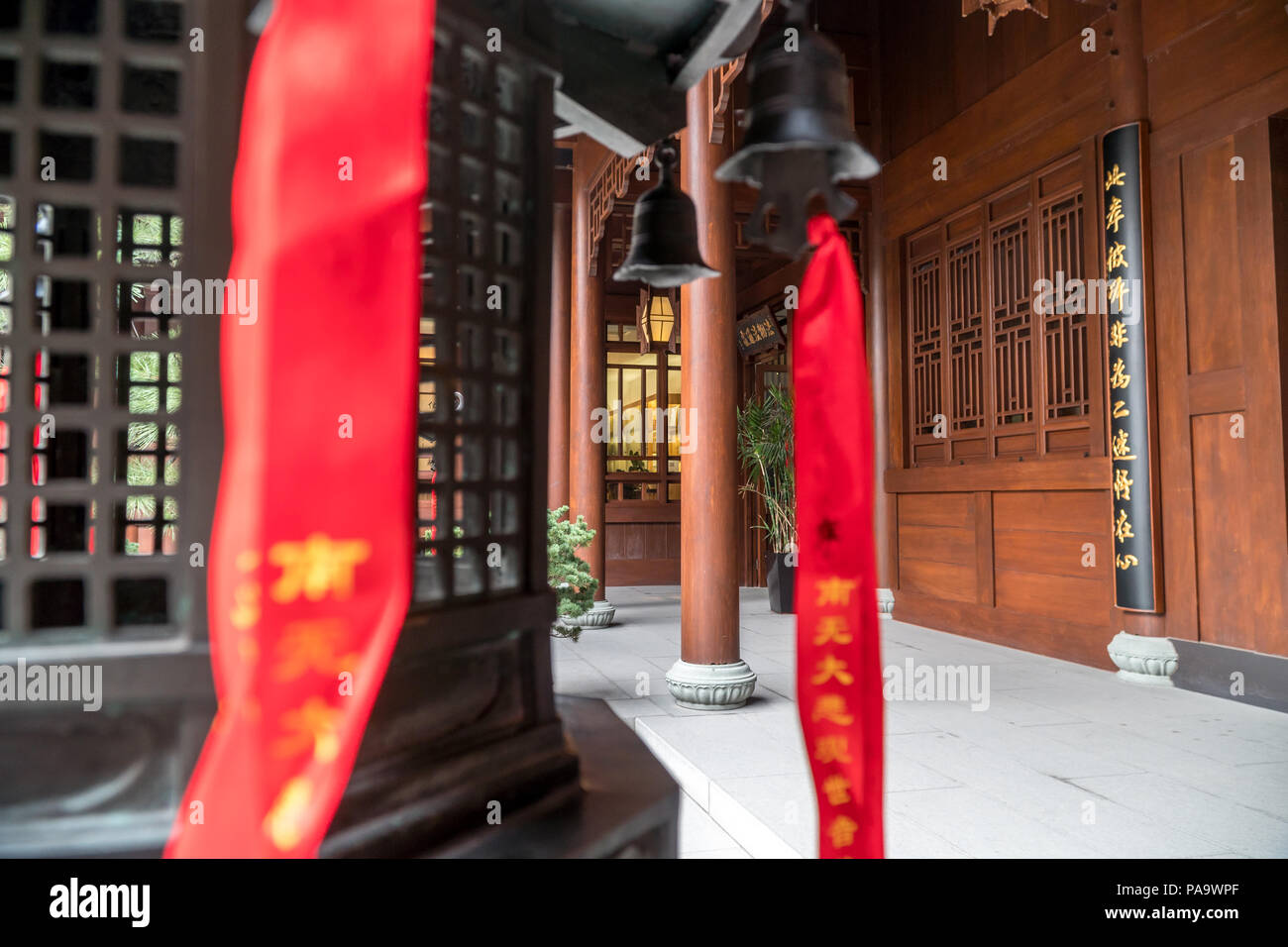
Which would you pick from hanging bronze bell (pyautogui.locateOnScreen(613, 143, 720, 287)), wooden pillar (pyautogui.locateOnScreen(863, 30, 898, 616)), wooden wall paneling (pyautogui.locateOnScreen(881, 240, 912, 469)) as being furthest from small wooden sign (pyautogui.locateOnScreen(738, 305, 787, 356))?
hanging bronze bell (pyautogui.locateOnScreen(613, 143, 720, 287))

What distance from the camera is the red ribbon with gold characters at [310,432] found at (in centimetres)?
98

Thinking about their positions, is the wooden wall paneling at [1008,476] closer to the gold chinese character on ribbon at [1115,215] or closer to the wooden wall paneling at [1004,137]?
the gold chinese character on ribbon at [1115,215]

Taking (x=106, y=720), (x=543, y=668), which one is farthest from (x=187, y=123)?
(x=543, y=668)

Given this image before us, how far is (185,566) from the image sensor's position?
1386 mm

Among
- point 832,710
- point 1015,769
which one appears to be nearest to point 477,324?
point 832,710

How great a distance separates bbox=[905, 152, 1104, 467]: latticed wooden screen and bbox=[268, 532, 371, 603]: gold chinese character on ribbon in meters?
5.81

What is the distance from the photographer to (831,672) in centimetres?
200

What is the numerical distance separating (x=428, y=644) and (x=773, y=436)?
7873 mm

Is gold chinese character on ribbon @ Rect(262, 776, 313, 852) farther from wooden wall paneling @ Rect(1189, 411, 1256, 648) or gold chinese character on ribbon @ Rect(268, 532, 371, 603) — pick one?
wooden wall paneling @ Rect(1189, 411, 1256, 648)

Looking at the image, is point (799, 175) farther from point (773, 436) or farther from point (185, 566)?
point (773, 436)

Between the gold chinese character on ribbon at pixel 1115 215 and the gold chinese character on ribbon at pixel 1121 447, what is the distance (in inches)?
51.7

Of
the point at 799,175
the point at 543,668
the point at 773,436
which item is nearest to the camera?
the point at 543,668

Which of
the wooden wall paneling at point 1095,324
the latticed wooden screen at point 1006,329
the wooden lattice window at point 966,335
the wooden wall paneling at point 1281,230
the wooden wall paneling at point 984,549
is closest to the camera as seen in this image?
the wooden wall paneling at point 1281,230

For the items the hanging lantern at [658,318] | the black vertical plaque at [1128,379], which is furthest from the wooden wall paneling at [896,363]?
the hanging lantern at [658,318]
